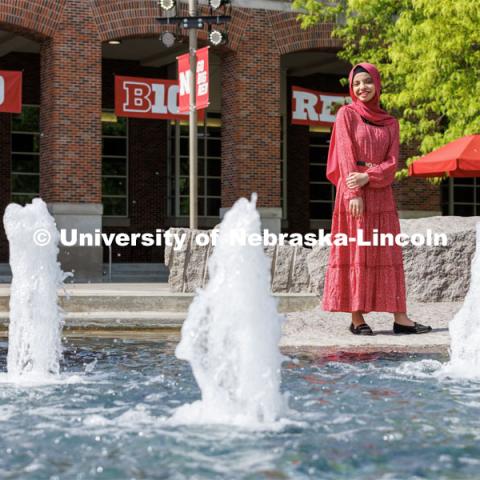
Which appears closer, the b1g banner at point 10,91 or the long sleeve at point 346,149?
the long sleeve at point 346,149

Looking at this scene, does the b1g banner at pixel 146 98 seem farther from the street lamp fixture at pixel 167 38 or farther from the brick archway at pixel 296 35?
the brick archway at pixel 296 35

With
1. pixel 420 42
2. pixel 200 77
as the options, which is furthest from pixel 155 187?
pixel 420 42

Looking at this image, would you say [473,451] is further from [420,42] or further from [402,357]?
[420,42]

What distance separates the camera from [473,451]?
4496mm

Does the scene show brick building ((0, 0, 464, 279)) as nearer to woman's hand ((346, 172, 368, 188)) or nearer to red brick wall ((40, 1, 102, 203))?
red brick wall ((40, 1, 102, 203))

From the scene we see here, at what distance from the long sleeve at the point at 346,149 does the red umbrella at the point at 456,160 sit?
5.87 m

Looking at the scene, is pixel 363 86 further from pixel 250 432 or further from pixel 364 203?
pixel 250 432

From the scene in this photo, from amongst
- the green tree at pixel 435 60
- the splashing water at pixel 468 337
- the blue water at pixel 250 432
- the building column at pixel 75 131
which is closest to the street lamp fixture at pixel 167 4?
the green tree at pixel 435 60

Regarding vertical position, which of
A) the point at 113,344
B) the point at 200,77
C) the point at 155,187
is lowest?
the point at 113,344

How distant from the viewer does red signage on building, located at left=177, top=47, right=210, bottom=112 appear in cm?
2086

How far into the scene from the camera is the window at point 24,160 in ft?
96.2

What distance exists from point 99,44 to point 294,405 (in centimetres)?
1987

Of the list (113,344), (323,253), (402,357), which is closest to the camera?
(402,357)

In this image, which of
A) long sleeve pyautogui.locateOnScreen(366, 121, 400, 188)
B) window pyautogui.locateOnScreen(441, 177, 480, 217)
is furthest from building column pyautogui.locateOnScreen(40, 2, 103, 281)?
long sleeve pyautogui.locateOnScreen(366, 121, 400, 188)
